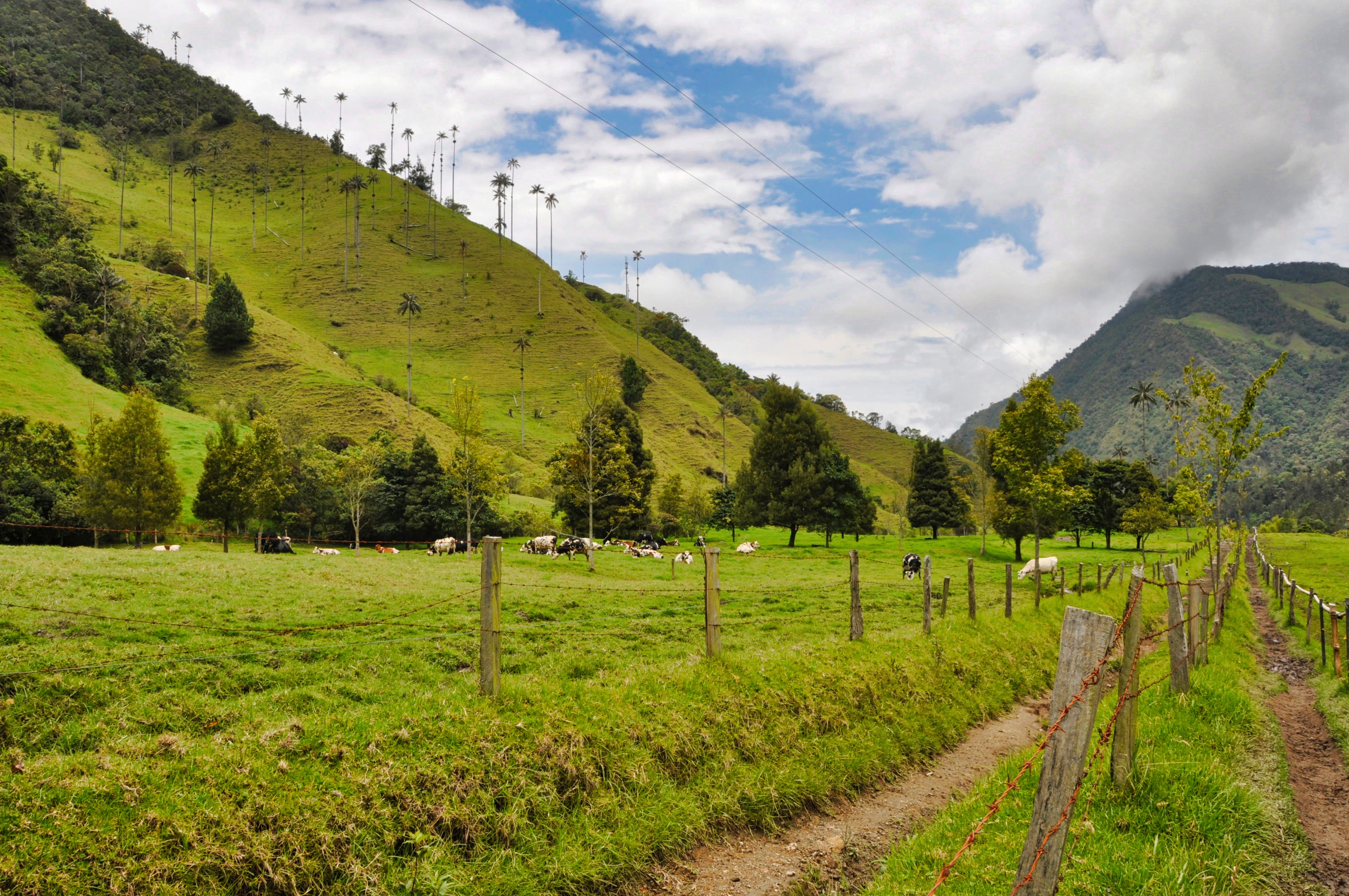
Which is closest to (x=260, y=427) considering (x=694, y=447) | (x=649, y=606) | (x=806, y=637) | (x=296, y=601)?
(x=296, y=601)

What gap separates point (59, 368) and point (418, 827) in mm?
91488

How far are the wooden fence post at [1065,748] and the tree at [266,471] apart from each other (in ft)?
159

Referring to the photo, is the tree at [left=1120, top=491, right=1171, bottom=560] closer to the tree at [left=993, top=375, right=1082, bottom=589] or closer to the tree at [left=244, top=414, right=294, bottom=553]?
the tree at [left=993, top=375, right=1082, bottom=589]

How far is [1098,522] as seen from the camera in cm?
7100

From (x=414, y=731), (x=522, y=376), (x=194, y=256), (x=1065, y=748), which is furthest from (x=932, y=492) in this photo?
(x=194, y=256)

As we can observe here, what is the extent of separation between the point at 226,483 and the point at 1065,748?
171ft

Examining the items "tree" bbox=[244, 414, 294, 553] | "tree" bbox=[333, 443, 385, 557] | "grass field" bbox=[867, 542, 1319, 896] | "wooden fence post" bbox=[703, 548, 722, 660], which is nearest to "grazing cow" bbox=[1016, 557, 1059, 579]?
"grass field" bbox=[867, 542, 1319, 896]

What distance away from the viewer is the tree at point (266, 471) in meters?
46.9

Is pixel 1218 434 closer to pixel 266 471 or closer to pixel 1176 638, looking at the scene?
pixel 1176 638

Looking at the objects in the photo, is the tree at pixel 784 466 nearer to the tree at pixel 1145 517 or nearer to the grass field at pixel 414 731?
the tree at pixel 1145 517

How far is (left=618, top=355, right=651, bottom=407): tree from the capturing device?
135 m

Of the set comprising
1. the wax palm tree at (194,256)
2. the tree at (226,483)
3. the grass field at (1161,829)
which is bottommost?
the grass field at (1161,829)

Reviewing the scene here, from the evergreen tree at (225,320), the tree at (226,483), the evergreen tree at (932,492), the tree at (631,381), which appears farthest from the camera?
the tree at (631,381)

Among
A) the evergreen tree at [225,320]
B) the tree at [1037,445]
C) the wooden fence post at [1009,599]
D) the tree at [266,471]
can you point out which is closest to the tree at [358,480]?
the tree at [266,471]
